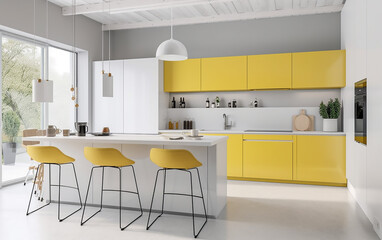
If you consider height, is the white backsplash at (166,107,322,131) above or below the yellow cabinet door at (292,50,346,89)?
below

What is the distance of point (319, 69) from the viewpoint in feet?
18.2

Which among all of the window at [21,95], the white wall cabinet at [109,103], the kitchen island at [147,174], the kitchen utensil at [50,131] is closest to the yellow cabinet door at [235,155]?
the kitchen island at [147,174]

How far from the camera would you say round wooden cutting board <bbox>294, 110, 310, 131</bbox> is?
5883 mm

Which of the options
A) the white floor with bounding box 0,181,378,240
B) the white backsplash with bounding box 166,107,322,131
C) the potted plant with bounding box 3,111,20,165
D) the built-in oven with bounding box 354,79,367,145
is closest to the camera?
the white floor with bounding box 0,181,378,240

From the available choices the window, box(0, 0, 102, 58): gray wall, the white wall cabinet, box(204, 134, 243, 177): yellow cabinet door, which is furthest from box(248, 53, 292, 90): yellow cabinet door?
Result: the window

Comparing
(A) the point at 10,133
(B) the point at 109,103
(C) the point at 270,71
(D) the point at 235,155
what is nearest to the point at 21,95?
(A) the point at 10,133

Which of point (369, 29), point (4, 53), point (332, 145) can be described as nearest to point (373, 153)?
point (369, 29)

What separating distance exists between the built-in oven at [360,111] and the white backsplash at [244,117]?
1.74 m

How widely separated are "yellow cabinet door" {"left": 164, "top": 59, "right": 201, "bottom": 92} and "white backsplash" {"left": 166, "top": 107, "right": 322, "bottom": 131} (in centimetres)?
49

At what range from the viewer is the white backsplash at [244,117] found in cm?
605

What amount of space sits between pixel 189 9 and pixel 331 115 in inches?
124

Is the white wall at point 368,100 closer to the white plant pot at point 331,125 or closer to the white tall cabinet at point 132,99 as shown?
the white plant pot at point 331,125

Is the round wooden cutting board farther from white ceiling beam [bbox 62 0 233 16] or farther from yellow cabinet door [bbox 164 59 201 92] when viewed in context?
white ceiling beam [bbox 62 0 233 16]

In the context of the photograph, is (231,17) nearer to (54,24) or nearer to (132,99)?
(132,99)
